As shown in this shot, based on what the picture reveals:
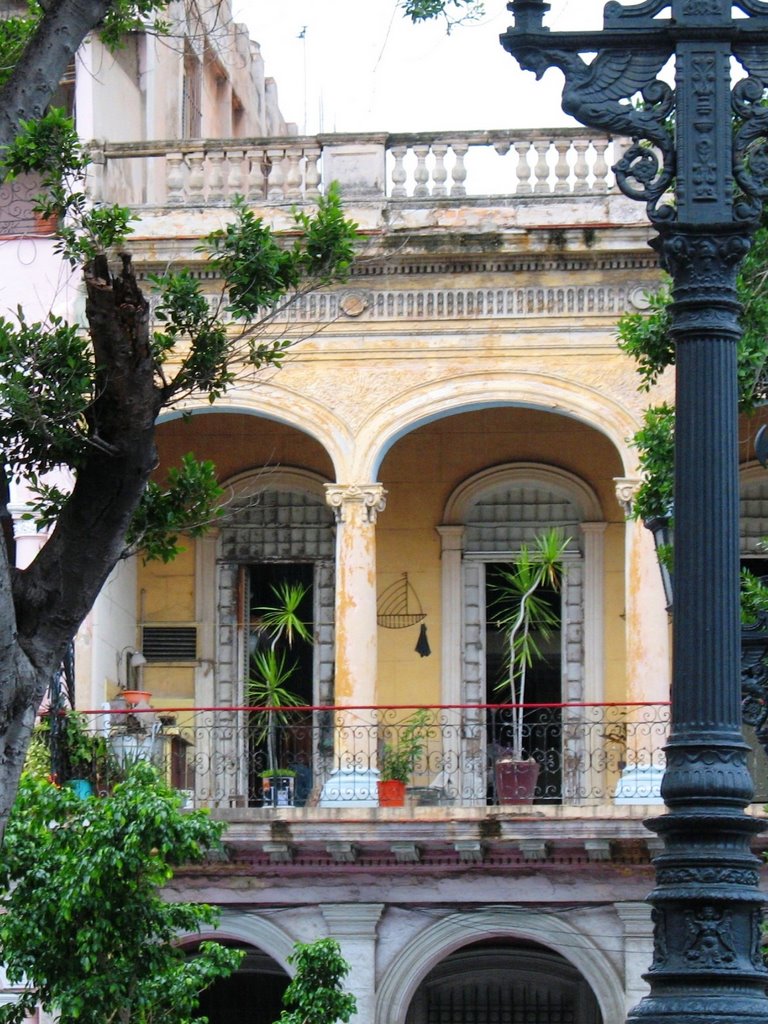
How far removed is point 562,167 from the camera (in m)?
17.9

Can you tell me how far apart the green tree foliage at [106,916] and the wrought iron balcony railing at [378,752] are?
3.77 meters

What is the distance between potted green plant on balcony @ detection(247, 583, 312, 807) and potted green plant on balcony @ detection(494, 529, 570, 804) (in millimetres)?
1703

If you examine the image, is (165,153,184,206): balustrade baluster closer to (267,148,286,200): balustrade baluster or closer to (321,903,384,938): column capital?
(267,148,286,200): balustrade baluster

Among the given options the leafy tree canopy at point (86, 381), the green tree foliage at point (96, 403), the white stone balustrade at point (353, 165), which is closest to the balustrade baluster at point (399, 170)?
the white stone balustrade at point (353, 165)

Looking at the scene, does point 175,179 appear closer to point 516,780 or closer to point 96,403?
point 516,780

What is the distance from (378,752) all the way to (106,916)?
515 cm

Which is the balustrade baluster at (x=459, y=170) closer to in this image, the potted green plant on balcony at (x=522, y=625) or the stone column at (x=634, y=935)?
the potted green plant on balcony at (x=522, y=625)

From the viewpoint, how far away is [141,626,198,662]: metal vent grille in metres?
19.5

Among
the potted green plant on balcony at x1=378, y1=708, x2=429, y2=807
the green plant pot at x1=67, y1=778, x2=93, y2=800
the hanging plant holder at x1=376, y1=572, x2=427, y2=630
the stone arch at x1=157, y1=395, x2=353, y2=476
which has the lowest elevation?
the green plant pot at x1=67, y1=778, x2=93, y2=800

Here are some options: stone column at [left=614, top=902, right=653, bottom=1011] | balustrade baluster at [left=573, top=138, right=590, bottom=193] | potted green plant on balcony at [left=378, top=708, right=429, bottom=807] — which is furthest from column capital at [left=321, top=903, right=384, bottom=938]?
balustrade baluster at [left=573, top=138, right=590, bottom=193]

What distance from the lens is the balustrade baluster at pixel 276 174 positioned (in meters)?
18.1

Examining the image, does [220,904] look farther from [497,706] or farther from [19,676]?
[19,676]

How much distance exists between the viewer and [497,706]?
1695 centimetres

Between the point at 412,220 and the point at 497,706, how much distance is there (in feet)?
12.8
